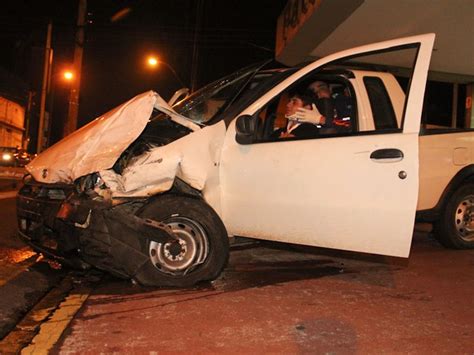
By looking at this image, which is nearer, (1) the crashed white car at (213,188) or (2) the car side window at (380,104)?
(1) the crashed white car at (213,188)

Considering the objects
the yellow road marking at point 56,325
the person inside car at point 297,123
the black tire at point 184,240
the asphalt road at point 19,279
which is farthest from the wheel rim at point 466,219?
the asphalt road at point 19,279

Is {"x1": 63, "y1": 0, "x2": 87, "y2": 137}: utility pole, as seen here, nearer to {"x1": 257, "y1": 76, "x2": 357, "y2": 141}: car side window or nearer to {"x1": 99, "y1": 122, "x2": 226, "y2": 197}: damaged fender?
{"x1": 257, "y1": 76, "x2": 357, "y2": 141}: car side window

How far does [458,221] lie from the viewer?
610cm

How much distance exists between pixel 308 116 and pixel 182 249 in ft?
5.55

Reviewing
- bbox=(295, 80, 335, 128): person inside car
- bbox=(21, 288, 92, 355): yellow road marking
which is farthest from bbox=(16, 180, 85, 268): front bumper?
bbox=(295, 80, 335, 128): person inside car

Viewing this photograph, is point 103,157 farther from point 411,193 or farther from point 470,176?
point 470,176

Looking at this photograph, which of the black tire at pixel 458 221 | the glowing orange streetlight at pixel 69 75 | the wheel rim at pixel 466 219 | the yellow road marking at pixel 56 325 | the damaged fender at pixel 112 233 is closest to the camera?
the yellow road marking at pixel 56 325

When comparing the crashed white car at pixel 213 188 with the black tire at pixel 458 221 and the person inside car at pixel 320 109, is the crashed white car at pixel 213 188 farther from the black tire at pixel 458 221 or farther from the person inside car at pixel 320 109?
the black tire at pixel 458 221

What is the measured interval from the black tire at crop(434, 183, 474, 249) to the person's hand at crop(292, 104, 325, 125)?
2.32 meters

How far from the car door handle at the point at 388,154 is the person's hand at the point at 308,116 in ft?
2.70

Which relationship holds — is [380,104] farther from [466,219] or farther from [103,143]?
[103,143]

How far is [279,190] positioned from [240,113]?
781 millimetres

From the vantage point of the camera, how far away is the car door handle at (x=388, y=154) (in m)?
3.88

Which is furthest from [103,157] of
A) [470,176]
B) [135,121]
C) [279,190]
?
[470,176]
